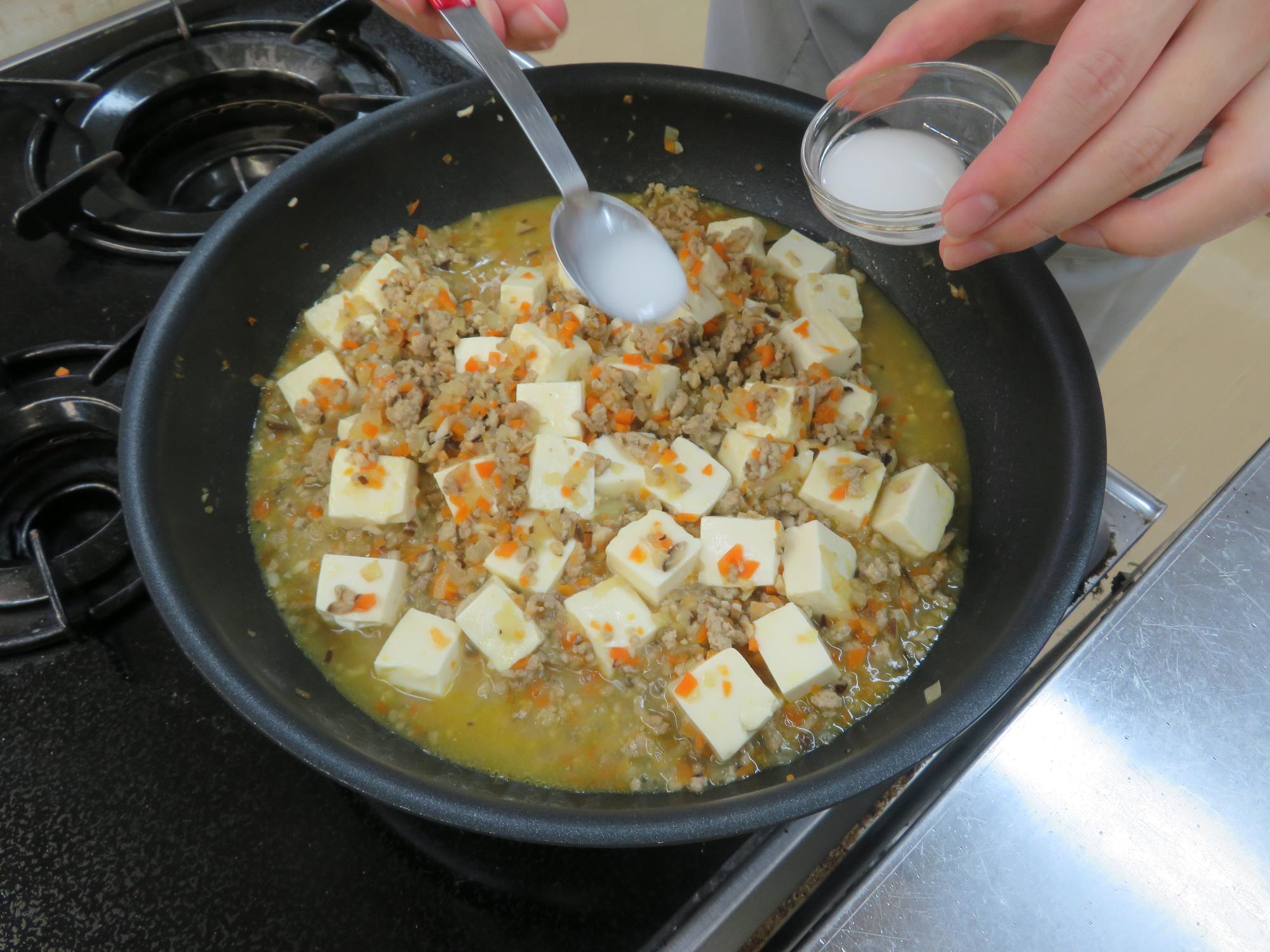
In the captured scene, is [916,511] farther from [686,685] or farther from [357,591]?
[357,591]

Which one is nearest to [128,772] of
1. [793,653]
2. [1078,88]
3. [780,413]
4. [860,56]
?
[793,653]

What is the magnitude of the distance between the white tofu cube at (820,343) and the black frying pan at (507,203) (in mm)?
201

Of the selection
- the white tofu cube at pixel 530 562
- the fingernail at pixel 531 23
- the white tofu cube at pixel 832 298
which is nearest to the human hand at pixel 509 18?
the fingernail at pixel 531 23

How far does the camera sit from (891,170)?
4.23 feet

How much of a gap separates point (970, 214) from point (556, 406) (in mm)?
776

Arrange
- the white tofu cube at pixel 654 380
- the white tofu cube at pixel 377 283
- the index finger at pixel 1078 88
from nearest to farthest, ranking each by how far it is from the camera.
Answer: the index finger at pixel 1078 88 < the white tofu cube at pixel 654 380 < the white tofu cube at pixel 377 283

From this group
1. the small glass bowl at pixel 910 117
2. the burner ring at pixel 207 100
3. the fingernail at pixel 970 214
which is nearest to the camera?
the fingernail at pixel 970 214

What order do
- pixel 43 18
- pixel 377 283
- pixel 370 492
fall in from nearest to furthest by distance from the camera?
pixel 370 492
pixel 377 283
pixel 43 18

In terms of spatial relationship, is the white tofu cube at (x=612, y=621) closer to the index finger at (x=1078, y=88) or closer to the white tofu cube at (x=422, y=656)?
the white tofu cube at (x=422, y=656)

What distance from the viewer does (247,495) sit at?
147 cm

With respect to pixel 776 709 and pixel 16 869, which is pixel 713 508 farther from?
pixel 16 869

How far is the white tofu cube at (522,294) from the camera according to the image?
161 cm

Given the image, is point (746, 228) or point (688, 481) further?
point (746, 228)

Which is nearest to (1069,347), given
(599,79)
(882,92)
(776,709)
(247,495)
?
(882,92)
